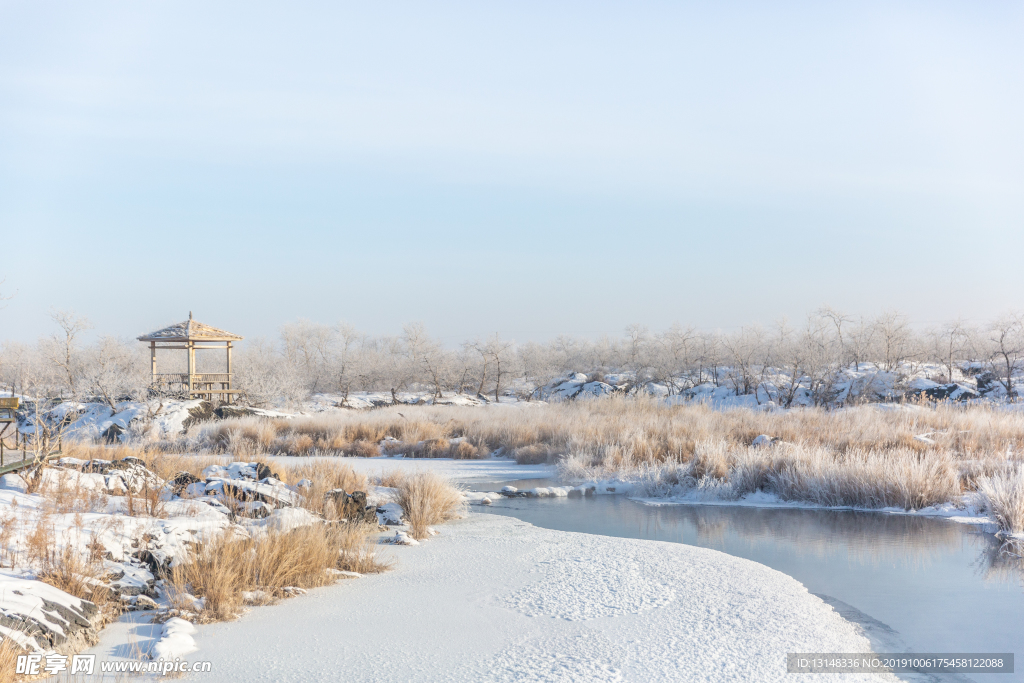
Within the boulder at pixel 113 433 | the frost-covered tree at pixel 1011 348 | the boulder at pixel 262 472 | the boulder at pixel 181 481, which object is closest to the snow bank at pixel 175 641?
the boulder at pixel 181 481

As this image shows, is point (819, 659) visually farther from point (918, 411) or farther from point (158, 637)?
point (918, 411)

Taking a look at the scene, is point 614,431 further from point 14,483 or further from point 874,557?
point 14,483

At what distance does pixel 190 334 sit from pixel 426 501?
20.3 meters

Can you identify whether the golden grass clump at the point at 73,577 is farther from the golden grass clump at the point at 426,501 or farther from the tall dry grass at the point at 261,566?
the golden grass clump at the point at 426,501

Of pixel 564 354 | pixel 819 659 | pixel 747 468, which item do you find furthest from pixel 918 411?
pixel 564 354

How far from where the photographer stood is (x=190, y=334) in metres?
26.2

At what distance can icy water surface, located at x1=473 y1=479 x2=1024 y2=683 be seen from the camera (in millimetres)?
4980

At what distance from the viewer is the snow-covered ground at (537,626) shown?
4.17m

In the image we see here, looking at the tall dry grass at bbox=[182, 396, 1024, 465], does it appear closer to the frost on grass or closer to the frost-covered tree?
the frost on grass

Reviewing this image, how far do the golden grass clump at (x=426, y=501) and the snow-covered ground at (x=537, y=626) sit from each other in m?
1.55

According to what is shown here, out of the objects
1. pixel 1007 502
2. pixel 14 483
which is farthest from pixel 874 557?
pixel 14 483

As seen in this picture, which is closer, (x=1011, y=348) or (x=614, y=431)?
(x=614, y=431)

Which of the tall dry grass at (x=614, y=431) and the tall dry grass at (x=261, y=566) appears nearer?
the tall dry grass at (x=261, y=566)

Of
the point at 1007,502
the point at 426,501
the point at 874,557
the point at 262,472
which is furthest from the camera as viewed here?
the point at 262,472
